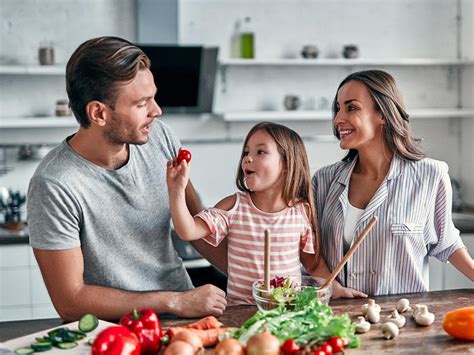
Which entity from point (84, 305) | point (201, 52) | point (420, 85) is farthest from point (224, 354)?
point (420, 85)

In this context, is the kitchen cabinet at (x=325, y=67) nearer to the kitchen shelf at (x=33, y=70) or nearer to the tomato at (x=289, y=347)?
the kitchen shelf at (x=33, y=70)

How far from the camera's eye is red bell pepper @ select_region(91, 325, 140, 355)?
5.49 ft

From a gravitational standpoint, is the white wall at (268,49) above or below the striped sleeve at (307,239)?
above

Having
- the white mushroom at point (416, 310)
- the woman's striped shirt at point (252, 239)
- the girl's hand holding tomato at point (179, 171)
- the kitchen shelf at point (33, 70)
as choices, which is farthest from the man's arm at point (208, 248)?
the kitchen shelf at point (33, 70)

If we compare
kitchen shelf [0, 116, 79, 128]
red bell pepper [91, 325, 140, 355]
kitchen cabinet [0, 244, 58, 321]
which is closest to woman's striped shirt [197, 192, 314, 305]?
red bell pepper [91, 325, 140, 355]

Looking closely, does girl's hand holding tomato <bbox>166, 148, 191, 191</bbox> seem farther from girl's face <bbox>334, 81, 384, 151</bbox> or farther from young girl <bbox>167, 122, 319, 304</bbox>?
girl's face <bbox>334, 81, 384, 151</bbox>

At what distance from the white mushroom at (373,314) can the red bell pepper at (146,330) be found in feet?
1.91

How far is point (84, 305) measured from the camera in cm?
219

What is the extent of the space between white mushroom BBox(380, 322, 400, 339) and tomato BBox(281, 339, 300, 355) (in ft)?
1.11

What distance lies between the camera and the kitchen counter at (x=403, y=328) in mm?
1884

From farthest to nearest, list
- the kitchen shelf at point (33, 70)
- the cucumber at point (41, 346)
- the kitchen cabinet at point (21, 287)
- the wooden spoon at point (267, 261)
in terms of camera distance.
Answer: the kitchen shelf at point (33, 70) → the kitchen cabinet at point (21, 287) → the wooden spoon at point (267, 261) → the cucumber at point (41, 346)

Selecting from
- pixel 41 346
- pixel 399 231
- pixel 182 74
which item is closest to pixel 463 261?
pixel 399 231

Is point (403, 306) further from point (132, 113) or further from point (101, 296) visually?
point (132, 113)

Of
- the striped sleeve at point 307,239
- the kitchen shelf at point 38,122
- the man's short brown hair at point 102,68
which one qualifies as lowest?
the striped sleeve at point 307,239
